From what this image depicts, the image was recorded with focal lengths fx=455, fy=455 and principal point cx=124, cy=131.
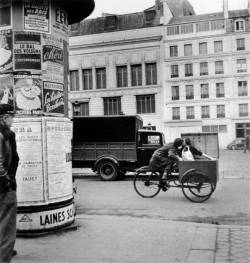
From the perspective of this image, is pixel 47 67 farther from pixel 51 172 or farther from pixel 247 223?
pixel 247 223

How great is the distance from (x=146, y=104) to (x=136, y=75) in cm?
394

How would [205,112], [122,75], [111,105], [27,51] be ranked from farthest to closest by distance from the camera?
[111,105]
[122,75]
[205,112]
[27,51]

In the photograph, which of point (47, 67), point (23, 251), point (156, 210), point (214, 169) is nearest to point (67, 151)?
point (47, 67)

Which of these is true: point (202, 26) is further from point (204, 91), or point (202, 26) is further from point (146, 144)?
point (146, 144)

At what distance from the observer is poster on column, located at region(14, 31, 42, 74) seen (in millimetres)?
6152

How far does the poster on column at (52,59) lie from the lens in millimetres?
6273

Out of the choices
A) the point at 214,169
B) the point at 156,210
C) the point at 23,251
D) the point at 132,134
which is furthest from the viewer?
the point at 132,134

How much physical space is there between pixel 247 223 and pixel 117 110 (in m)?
50.7

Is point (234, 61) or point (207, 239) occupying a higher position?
point (234, 61)

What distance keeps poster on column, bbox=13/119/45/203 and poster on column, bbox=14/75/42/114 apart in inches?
7.5

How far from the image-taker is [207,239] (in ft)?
19.5

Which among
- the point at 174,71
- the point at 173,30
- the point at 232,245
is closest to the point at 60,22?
the point at 232,245

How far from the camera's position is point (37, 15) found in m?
6.22

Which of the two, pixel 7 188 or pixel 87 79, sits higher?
pixel 87 79
